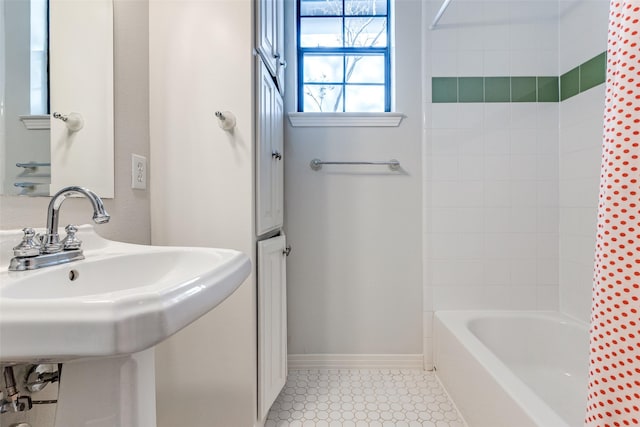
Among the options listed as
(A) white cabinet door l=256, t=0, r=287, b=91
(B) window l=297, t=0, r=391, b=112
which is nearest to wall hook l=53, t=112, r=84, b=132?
(A) white cabinet door l=256, t=0, r=287, b=91

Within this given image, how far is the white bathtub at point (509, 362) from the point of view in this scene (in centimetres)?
110

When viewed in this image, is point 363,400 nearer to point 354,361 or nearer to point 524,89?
point 354,361

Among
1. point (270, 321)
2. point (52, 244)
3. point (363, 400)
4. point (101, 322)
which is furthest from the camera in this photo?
point (363, 400)

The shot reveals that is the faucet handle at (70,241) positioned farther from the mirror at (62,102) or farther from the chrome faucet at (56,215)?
the mirror at (62,102)

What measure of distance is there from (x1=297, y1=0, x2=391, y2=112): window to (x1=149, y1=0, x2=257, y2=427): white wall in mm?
895

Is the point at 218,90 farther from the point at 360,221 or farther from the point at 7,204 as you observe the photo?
the point at 360,221

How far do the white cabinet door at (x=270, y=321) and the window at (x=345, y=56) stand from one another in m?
1.05

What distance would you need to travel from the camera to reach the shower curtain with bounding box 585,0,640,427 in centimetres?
56

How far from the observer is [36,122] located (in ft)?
2.55

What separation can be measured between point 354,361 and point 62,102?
177 cm

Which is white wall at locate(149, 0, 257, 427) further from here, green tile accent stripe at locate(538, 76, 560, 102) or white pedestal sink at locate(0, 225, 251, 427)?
green tile accent stripe at locate(538, 76, 560, 102)

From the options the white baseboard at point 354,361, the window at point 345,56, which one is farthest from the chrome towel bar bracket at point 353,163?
the white baseboard at point 354,361

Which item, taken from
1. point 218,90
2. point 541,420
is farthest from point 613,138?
point 218,90

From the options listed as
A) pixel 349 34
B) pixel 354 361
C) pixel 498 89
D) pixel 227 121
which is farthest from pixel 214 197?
pixel 498 89
